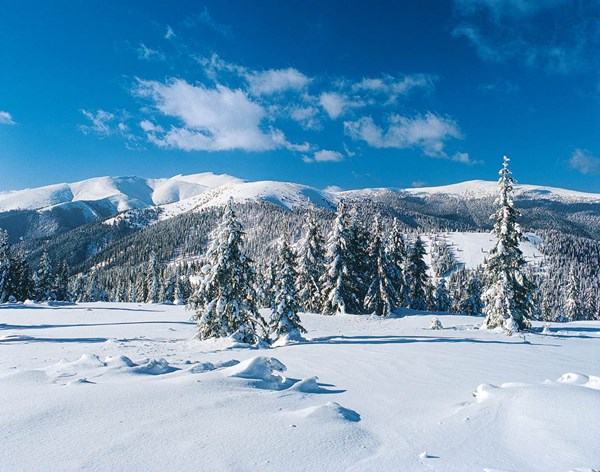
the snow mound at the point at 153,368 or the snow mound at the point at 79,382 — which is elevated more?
the snow mound at the point at 79,382

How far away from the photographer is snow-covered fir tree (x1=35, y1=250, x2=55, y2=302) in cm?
6150

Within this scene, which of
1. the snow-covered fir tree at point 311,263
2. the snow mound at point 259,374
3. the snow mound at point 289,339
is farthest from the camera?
the snow-covered fir tree at point 311,263

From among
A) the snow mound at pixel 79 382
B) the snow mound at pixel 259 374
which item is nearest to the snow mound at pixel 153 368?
the snow mound at pixel 79 382

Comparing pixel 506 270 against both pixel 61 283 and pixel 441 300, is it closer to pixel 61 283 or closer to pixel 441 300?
pixel 441 300

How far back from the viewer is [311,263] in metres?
38.9

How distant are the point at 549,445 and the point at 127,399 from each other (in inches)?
216

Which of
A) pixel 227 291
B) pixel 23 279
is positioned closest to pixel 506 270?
pixel 227 291

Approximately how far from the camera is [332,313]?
34906 millimetres

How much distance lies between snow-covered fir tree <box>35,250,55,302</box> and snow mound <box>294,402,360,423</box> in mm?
72779

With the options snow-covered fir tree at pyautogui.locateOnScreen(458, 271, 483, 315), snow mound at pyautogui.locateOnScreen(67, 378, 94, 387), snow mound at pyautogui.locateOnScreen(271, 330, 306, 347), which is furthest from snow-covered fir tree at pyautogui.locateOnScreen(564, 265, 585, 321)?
snow mound at pyautogui.locateOnScreen(67, 378, 94, 387)

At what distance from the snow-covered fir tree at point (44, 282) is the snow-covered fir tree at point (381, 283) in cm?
5931

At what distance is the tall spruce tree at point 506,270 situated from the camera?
942 inches

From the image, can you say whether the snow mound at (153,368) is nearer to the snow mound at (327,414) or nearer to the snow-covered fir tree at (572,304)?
the snow mound at (327,414)

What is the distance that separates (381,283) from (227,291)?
21.7 metres
